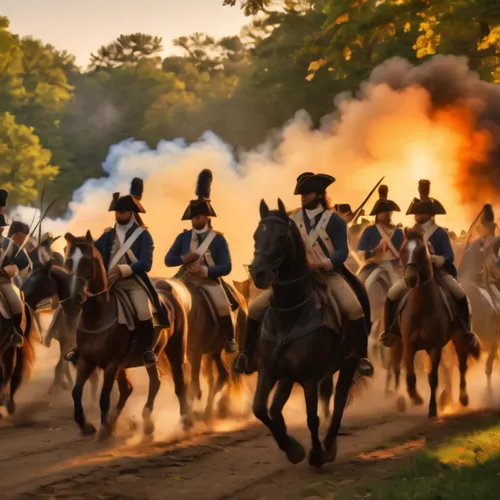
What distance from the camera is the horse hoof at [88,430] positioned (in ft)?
50.8

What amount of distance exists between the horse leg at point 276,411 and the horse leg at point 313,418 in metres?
0.15

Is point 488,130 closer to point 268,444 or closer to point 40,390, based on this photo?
point 40,390

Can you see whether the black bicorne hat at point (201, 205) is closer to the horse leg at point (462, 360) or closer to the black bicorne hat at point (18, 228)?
the horse leg at point (462, 360)

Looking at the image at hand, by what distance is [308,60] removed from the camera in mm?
53344

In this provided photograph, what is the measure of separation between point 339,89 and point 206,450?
38.1 metres

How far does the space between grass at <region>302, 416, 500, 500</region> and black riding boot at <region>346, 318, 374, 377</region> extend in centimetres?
103

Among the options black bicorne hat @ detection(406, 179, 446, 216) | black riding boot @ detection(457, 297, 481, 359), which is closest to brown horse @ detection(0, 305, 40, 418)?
black bicorne hat @ detection(406, 179, 446, 216)


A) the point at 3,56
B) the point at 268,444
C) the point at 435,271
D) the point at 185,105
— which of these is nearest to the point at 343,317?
the point at 268,444

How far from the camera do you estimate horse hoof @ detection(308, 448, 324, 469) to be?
1316 centimetres

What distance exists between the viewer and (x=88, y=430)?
15508 mm

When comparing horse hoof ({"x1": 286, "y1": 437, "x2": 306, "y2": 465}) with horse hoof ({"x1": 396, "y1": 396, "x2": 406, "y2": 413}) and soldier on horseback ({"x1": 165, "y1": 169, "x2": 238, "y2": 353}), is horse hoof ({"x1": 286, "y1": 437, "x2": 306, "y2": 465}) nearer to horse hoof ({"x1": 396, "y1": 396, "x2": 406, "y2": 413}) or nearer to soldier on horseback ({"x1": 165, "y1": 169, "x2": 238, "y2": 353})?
soldier on horseback ({"x1": 165, "y1": 169, "x2": 238, "y2": 353})

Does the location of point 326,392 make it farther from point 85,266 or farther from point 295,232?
point 295,232

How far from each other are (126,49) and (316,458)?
11131 centimetres

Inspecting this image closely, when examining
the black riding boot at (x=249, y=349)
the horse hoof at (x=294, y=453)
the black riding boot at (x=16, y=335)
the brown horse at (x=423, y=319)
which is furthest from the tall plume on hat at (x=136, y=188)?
the horse hoof at (x=294, y=453)
